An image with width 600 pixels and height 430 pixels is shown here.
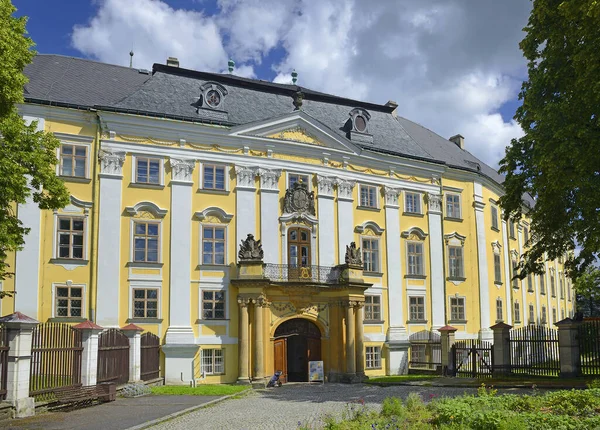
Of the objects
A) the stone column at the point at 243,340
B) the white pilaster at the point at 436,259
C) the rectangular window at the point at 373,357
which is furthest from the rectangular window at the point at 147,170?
the white pilaster at the point at 436,259

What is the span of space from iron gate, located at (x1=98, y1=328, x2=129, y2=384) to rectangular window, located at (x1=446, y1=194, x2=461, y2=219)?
1955 centimetres

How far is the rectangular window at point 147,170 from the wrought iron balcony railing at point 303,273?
5.98 meters

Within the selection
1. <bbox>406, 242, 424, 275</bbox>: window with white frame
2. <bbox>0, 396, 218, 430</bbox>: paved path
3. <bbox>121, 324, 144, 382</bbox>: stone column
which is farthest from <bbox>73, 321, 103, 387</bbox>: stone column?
<bbox>406, 242, 424, 275</bbox>: window with white frame

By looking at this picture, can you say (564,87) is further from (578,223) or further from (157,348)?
(157,348)

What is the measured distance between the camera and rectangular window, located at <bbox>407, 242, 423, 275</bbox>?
3375cm

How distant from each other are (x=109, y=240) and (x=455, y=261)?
18.0 metres

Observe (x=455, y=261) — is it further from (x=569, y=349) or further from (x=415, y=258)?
(x=569, y=349)

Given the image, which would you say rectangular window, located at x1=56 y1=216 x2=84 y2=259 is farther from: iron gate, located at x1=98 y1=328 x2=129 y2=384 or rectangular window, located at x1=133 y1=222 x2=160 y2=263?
iron gate, located at x1=98 y1=328 x2=129 y2=384

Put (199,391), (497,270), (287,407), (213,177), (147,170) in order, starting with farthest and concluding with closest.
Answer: (497,270) → (213,177) → (147,170) → (199,391) → (287,407)

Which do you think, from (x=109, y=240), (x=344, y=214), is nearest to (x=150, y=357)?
(x=109, y=240)

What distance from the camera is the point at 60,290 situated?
25609 millimetres

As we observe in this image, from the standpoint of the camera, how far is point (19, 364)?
580 inches

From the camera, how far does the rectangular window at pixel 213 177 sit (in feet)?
94.6

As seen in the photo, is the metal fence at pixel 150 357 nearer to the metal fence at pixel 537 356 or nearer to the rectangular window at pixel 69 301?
the rectangular window at pixel 69 301
